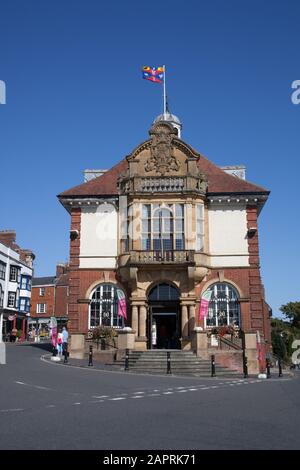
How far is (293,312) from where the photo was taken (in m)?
64.1

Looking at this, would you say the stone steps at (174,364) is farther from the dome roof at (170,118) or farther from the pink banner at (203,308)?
the dome roof at (170,118)

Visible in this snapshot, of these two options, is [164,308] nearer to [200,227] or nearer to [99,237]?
[200,227]

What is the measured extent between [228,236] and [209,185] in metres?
3.37

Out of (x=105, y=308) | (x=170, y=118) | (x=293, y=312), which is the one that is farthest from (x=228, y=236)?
(x=293, y=312)

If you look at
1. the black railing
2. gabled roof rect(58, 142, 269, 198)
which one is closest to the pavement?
the black railing

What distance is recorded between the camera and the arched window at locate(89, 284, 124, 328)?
26.6 m

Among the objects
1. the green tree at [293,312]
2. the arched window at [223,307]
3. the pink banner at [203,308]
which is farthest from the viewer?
the green tree at [293,312]

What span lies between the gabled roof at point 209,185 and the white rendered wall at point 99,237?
106 cm

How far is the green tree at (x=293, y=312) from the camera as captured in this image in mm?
63750

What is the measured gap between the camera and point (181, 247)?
1040 inches

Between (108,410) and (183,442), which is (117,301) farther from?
(183,442)

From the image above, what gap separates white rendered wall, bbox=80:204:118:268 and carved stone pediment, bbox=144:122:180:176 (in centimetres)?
352

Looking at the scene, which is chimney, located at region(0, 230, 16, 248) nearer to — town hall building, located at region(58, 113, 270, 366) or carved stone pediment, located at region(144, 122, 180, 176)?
town hall building, located at region(58, 113, 270, 366)

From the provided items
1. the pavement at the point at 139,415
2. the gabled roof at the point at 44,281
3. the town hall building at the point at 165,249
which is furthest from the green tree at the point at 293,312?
the pavement at the point at 139,415
